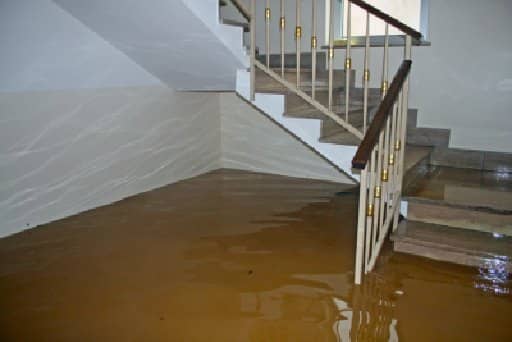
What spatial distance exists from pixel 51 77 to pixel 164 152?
164 centimetres

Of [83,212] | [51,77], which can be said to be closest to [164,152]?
[83,212]

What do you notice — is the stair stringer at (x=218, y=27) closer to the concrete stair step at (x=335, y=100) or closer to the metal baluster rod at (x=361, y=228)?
the concrete stair step at (x=335, y=100)

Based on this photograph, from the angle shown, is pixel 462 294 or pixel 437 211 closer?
pixel 462 294

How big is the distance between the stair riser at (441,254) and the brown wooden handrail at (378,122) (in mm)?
957

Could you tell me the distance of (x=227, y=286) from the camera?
8.93 feet

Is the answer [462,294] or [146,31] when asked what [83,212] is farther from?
[462,294]

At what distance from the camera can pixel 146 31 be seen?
356cm

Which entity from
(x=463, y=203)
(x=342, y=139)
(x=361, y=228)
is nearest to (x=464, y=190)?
(x=463, y=203)

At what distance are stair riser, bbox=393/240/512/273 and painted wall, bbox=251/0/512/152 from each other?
1680mm

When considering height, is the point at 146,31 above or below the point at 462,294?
above

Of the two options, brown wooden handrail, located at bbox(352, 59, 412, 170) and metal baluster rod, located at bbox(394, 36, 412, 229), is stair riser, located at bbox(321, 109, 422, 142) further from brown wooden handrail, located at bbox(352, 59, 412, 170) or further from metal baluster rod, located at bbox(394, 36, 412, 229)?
brown wooden handrail, located at bbox(352, 59, 412, 170)

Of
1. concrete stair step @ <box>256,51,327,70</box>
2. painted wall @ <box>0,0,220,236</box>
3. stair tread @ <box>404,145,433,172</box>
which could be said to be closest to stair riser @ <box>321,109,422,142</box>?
stair tread @ <box>404,145,433,172</box>

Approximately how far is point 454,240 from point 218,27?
221cm

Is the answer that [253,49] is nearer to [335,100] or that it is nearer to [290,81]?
[290,81]
